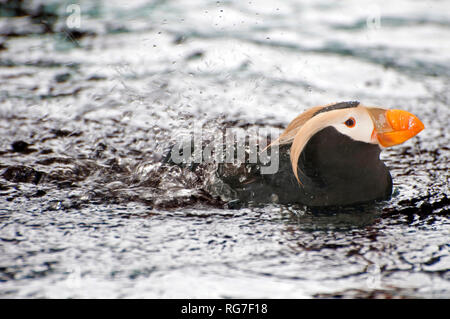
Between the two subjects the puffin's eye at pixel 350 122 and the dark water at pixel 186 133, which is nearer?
the dark water at pixel 186 133

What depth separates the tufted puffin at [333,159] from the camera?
2.83 meters

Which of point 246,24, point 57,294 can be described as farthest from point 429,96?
point 57,294

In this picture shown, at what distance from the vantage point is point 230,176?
3.17 meters

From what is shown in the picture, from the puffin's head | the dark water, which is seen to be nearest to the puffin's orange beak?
the puffin's head

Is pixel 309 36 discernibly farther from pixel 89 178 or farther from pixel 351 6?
pixel 89 178

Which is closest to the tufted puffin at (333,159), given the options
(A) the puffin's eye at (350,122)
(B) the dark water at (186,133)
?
(A) the puffin's eye at (350,122)

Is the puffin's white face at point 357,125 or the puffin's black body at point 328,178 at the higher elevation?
the puffin's white face at point 357,125

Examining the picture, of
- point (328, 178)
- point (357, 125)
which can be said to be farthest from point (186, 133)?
point (357, 125)

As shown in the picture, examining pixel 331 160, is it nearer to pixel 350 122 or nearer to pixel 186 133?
pixel 350 122

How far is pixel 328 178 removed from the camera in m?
2.93

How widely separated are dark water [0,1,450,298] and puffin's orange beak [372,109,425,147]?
386 millimetres

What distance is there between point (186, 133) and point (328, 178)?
1506mm

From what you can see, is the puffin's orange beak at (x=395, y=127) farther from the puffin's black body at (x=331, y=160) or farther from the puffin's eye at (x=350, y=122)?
the puffin's eye at (x=350, y=122)

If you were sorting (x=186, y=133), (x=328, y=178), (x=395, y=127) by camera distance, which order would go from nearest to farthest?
(x=395, y=127), (x=328, y=178), (x=186, y=133)
